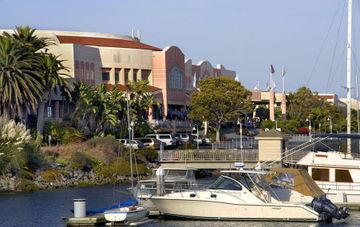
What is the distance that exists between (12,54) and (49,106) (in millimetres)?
18290

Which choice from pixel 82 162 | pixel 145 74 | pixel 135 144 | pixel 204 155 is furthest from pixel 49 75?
pixel 145 74

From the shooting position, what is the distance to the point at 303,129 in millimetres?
137250

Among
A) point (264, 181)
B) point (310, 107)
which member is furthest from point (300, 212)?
point (310, 107)

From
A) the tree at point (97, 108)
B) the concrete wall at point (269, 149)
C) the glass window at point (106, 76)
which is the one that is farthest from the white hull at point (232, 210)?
the glass window at point (106, 76)

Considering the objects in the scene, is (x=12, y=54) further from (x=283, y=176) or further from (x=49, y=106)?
(x=283, y=176)

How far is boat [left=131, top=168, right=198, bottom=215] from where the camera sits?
5061 centimetres

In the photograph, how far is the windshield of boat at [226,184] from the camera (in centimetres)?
4856

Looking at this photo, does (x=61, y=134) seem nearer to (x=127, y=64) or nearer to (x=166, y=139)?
(x=166, y=139)

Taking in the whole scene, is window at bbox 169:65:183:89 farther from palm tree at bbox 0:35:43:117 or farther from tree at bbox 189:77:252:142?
palm tree at bbox 0:35:43:117

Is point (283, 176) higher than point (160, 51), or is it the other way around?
point (160, 51)

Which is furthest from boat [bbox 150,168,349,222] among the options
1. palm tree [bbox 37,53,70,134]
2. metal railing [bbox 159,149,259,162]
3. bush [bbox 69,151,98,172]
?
palm tree [bbox 37,53,70,134]

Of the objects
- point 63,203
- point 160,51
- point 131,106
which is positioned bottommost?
point 63,203

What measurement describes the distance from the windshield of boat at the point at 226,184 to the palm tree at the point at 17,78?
37.4 metres

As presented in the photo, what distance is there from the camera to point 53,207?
56.8 meters
